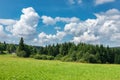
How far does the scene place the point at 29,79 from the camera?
25062mm

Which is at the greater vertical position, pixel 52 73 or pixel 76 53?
pixel 76 53

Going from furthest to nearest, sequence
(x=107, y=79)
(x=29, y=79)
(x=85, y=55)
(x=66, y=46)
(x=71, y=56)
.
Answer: (x=66, y=46), (x=71, y=56), (x=85, y=55), (x=107, y=79), (x=29, y=79)

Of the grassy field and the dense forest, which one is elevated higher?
the dense forest

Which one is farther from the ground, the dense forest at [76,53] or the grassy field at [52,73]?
the dense forest at [76,53]

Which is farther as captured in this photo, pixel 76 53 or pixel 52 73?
pixel 76 53

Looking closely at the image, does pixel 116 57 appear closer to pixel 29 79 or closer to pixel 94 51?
pixel 94 51

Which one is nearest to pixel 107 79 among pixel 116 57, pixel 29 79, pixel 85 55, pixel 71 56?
pixel 29 79

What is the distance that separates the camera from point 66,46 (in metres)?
143

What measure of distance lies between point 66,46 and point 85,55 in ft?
101

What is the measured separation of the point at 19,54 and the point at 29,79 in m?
100

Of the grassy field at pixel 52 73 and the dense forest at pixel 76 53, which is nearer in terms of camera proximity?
the grassy field at pixel 52 73

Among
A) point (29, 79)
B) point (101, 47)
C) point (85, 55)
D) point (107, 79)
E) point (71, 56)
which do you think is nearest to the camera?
point (29, 79)

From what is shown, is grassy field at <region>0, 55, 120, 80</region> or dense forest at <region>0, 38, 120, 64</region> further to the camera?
dense forest at <region>0, 38, 120, 64</region>

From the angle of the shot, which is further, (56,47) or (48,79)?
(56,47)
